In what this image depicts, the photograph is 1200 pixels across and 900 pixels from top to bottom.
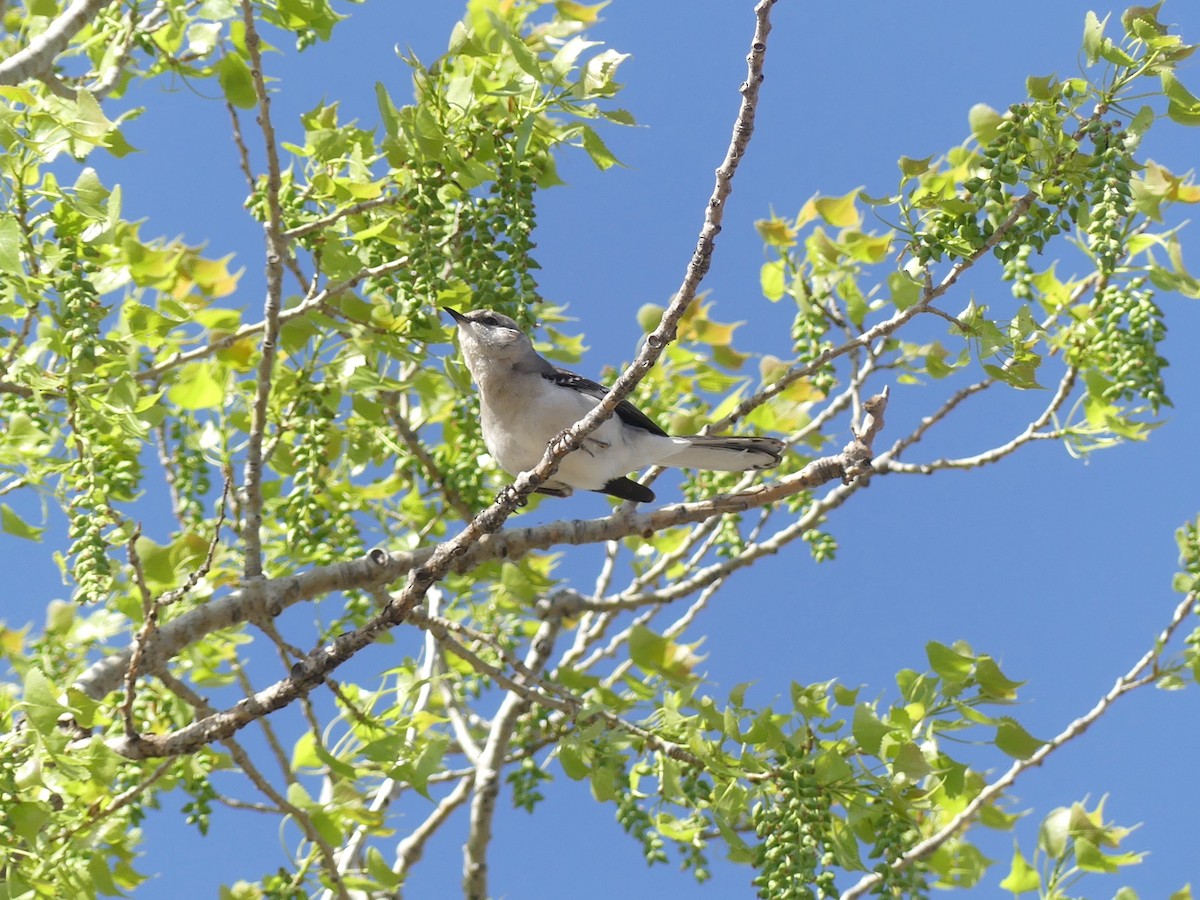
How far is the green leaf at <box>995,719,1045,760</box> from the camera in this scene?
17.1ft

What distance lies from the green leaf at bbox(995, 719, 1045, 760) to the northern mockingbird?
5.87 ft

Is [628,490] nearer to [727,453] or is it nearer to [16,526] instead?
[727,453]

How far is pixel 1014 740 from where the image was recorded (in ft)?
17.2

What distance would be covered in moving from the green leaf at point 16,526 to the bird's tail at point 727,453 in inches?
127

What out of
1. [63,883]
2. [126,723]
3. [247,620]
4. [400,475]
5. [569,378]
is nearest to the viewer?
[63,883]

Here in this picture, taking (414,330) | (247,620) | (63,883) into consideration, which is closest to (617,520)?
(414,330)

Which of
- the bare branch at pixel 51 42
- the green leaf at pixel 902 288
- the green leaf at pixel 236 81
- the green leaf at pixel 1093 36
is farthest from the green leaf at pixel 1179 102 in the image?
the bare branch at pixel 51 42

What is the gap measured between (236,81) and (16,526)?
2573mm

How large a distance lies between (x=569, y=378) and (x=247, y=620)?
237 centimetres

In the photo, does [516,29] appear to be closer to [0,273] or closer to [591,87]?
[591,87]

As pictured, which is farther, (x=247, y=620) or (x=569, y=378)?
(x=569, y=378)

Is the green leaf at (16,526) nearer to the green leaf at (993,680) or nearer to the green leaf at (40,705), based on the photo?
the green leaf at (40,705)

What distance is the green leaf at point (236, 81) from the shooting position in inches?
246

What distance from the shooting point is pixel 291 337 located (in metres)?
6.01
